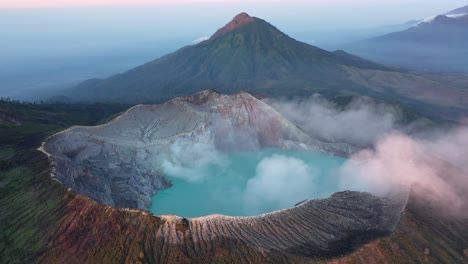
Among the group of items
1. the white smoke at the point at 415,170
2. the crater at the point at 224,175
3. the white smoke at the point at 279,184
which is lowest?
the white smoke at the point at 415,170

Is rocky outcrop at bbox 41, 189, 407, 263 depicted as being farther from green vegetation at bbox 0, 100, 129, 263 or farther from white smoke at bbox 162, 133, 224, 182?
white smoke at bbox 162, 133, 224, 182

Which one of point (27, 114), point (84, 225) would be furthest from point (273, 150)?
point (27, 114)

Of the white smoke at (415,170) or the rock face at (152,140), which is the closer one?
the white smoke at (415,170)

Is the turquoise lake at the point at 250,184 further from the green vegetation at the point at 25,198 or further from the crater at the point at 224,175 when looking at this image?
the green vegetation at the point at 25,198

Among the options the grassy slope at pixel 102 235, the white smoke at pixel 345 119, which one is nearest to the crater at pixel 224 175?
the grassy slope at pixel 102 235

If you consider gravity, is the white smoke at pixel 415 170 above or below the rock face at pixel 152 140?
below

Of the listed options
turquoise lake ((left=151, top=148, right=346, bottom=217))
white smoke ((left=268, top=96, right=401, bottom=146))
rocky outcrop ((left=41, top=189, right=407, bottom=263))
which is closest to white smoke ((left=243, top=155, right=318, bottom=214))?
turquoise lake ((left=151, top=148, right=346, bottom=217))

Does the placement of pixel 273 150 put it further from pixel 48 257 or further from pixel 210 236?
pixel 48 257

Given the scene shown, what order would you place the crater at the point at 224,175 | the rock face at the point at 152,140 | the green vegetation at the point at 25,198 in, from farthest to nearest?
the rock face at the point at 152,140, the crater at the point at 224,175, the green vegetation at the point at 25,198
